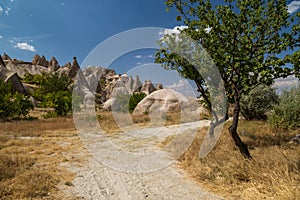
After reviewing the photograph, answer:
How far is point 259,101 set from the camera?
13.3m

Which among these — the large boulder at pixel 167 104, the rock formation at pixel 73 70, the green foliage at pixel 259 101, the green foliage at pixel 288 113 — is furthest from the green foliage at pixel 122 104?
the rock formation at pixel 73 70

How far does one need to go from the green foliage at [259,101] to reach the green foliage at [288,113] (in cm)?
282

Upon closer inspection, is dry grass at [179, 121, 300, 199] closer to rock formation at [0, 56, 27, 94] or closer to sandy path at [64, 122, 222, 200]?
sandy path at [64, 122, 222, 200]

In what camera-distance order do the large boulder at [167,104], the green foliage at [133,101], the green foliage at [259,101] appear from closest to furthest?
1. the green foliage at [259,101]
2. the large boulder at [167,104]
3. the green foliage at [133,101]

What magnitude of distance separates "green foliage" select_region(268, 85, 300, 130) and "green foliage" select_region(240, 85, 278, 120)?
2.82 metres

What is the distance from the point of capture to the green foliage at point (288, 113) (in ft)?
30.5

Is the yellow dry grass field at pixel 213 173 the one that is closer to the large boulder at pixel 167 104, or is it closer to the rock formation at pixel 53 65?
the large boulder at pixel 167 104

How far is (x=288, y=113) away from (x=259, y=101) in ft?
12.8

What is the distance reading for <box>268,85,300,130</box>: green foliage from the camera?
30.5 feet

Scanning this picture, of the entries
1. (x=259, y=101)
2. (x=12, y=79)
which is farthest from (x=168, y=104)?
(x=12, y=79)

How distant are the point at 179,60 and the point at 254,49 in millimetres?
2815

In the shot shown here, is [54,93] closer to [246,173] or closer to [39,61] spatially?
[246,173]

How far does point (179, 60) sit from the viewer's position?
24.7ft

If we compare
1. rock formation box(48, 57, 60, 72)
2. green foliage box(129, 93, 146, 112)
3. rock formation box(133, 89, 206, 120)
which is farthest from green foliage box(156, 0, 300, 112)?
rock formation box(48, 57, 60, 72)
